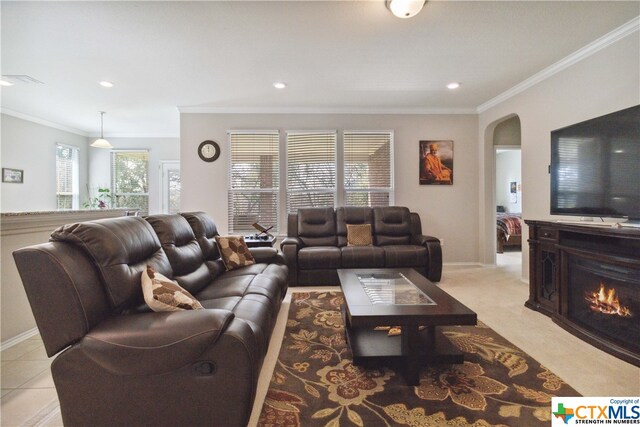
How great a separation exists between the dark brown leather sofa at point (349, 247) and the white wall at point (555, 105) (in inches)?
53.0

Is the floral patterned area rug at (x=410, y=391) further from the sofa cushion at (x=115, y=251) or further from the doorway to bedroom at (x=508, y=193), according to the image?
→ the doorway to bedroom at (x=508, y=193)

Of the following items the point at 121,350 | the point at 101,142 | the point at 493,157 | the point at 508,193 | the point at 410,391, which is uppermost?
the point at 101,142

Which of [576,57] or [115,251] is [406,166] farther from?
[115,251]

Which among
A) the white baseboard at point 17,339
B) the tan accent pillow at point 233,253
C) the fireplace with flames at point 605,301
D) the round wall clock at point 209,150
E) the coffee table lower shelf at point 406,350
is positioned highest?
the round wall clock at point 209,150

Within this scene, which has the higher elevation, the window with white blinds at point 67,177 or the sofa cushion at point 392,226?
the window with white blinds at point 67,177

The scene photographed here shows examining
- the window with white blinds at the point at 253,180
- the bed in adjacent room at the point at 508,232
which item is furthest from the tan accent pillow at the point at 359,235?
the bed in adjacent room at the point at 508,232

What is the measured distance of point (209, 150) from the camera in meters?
4.78

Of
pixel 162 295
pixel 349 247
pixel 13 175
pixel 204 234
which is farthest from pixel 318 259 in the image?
pixel 13 175

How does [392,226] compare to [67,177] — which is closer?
[392,226]

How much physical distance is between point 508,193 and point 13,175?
11.3 meters

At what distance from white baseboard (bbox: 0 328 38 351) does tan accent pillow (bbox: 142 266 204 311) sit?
1.72 metres

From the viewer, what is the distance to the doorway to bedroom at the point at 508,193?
198 inches

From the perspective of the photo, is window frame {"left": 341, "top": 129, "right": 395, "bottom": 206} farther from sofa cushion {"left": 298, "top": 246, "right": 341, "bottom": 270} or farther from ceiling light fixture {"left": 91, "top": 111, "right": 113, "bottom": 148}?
ceiling light fixture {"left": 91, "top": 111, "right": 113, "bottom": 148}

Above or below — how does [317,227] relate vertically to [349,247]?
above
